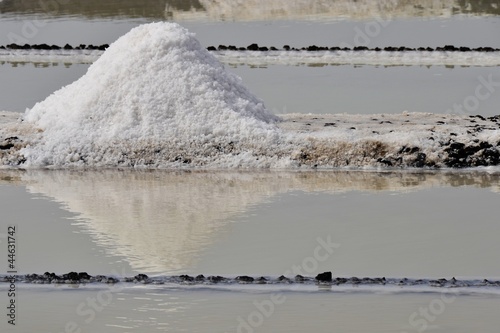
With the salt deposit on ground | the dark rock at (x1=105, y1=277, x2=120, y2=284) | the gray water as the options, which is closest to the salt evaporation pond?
the gray water

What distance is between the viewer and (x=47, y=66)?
16969 mm

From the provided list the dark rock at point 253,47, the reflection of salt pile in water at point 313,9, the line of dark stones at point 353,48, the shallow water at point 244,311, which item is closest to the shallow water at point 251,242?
the shallow water at point 244,311

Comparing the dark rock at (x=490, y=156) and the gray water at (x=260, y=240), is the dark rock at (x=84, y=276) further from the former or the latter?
the dark rock at (x=490, y=156)

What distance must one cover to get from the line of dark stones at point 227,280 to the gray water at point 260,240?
0.28ft

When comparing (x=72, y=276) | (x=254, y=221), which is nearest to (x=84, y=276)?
(x=72, y=276)

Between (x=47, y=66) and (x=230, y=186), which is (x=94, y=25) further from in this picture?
(x=230, y=186)

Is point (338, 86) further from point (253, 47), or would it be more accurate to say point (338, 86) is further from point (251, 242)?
point (251, 242)

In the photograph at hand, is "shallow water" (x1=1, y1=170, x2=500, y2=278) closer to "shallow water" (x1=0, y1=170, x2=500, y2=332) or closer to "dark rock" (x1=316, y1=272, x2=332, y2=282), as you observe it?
"shallow water" (x1=0, y1=170, x2=500, y2=332)

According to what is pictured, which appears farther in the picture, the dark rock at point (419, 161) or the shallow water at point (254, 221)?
the dark rock at point (419, 161)

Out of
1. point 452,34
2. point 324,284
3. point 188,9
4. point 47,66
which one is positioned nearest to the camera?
point 324,284

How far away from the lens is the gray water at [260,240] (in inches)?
255

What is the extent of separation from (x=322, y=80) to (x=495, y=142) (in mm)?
4843

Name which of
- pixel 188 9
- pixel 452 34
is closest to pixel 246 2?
pixel 188 9

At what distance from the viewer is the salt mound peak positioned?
1082cm
